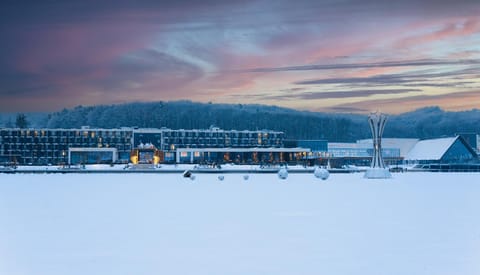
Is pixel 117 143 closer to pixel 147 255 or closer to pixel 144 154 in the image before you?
pixel 144 154

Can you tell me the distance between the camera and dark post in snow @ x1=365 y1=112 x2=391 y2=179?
200 feet

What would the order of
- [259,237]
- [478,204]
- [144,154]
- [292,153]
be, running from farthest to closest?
1. [292,153]
2. [144,154]
3. [478,204]
4. [259,237]

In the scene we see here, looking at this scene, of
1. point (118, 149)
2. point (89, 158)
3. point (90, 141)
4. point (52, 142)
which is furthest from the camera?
point (118, 149)

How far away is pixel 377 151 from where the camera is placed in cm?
6291

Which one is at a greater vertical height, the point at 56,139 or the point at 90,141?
the point at 56,139

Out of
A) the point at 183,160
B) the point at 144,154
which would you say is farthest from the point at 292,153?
the point at 144,154

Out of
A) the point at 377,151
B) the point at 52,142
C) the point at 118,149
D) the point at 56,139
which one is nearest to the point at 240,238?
the point at 377,151

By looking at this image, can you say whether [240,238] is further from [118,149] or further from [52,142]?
[52,142]

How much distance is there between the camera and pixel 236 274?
1262 cm

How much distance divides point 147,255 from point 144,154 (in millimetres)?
98891

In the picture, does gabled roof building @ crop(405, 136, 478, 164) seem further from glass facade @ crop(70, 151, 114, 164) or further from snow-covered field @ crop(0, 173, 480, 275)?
snow-covered field @ crop(0, 173, 480, 275)

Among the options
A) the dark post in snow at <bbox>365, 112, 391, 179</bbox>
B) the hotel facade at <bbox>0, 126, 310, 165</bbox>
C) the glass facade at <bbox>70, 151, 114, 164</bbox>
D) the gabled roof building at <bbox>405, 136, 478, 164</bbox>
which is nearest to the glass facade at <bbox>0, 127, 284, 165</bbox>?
the hotel facade at <bbox>0, 126, 310, 165</bbox>

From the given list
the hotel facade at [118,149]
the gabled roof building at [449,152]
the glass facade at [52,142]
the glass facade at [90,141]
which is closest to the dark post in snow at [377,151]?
the gabled roof building at [449,152]

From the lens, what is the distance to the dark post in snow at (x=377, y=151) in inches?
2402
